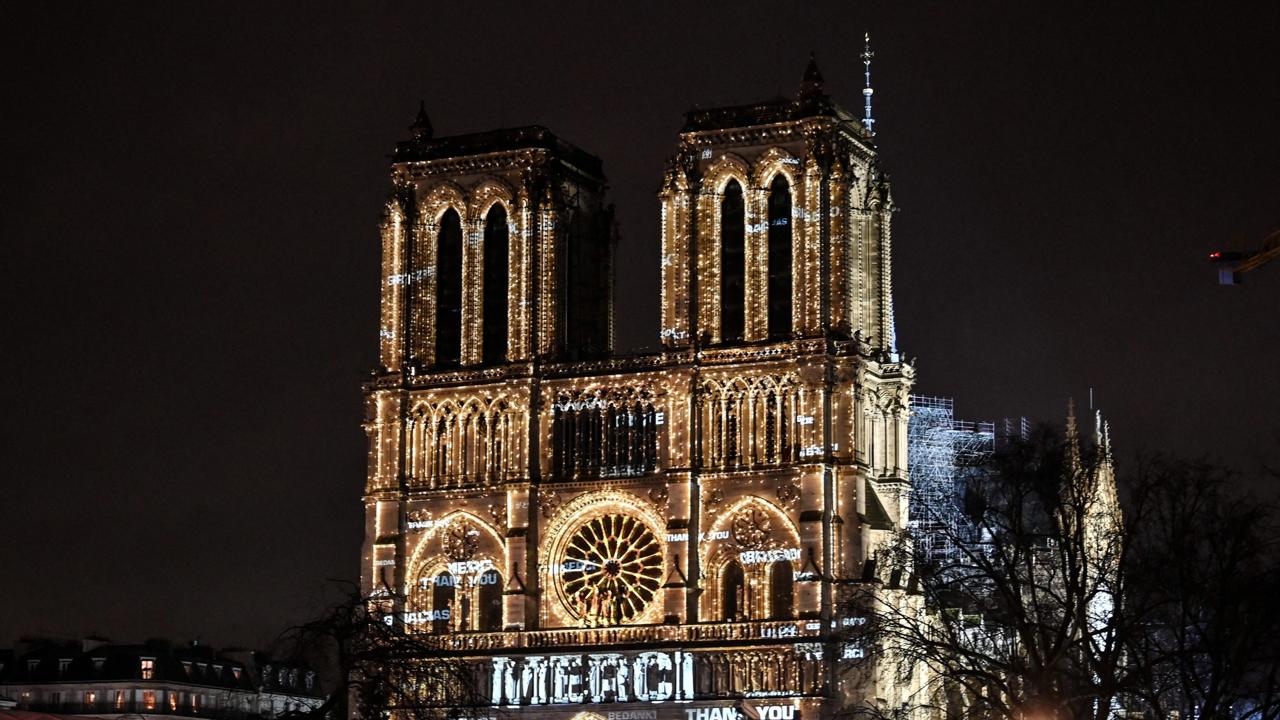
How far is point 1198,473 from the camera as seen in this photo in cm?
8162

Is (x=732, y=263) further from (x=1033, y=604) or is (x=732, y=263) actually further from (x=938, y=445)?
(x=1033, y=604)

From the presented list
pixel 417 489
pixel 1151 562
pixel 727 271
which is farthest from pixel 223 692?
pixel 1151 562

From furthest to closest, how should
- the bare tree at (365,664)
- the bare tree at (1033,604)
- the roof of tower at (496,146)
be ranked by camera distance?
the roof of tower at (496,146), the bare tree at (1033,604), the bare tree at (365,664)

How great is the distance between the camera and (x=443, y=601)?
111m

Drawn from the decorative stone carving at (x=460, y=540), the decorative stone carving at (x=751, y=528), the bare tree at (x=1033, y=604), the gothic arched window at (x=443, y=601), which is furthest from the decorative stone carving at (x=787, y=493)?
the gothic arched window at (x=443, y=601)

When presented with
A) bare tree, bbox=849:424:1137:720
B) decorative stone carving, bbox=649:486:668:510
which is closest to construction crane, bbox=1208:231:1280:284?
bare tree, bbox=849:424:1137:720

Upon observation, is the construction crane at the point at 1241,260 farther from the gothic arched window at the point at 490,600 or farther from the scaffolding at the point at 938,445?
the gothic arched window at the point at 490,600

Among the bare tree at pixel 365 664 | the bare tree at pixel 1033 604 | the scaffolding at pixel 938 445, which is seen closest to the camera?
the bare tree at pixel 365 664

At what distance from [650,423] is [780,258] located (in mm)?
8709

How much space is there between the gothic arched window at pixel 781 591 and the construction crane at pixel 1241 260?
68.9ft

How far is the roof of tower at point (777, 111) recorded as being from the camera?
350 ft

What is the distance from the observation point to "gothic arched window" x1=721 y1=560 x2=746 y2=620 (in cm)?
10606

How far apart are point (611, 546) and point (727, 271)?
12.5 metres

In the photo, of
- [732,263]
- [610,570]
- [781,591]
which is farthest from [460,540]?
[732,263]
